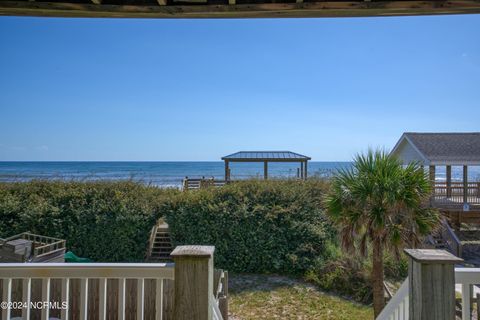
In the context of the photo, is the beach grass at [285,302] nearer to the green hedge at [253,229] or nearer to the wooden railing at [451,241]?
the green hedge at [253,229]

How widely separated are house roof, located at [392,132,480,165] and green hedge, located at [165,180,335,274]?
9040 mm

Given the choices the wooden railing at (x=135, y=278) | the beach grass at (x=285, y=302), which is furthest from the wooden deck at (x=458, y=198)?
the wooden railing at (x=135, y=278)

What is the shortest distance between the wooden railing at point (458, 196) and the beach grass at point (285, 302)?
29.9 feet

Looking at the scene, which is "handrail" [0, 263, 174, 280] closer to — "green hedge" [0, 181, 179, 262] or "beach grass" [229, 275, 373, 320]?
"beach grass" [229, 275, 373, 320]

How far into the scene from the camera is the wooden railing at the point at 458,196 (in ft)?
44.1

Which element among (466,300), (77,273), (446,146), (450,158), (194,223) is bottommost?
(194,223)

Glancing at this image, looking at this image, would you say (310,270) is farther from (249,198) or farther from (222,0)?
(222,0)

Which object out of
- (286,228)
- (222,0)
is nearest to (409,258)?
(222,0)

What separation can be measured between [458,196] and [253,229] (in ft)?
38.3

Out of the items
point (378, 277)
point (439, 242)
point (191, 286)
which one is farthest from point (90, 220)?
point (439, 242)

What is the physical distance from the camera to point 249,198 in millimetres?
9383

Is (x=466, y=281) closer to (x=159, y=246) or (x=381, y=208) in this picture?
(x=381, y=208)

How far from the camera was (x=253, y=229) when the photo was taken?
9062 mm

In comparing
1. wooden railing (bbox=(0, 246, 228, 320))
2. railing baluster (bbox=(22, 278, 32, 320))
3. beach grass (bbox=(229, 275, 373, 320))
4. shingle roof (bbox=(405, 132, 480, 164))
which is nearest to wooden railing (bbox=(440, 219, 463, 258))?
shingle roof (bbox=(405, 132, 480, 164))
